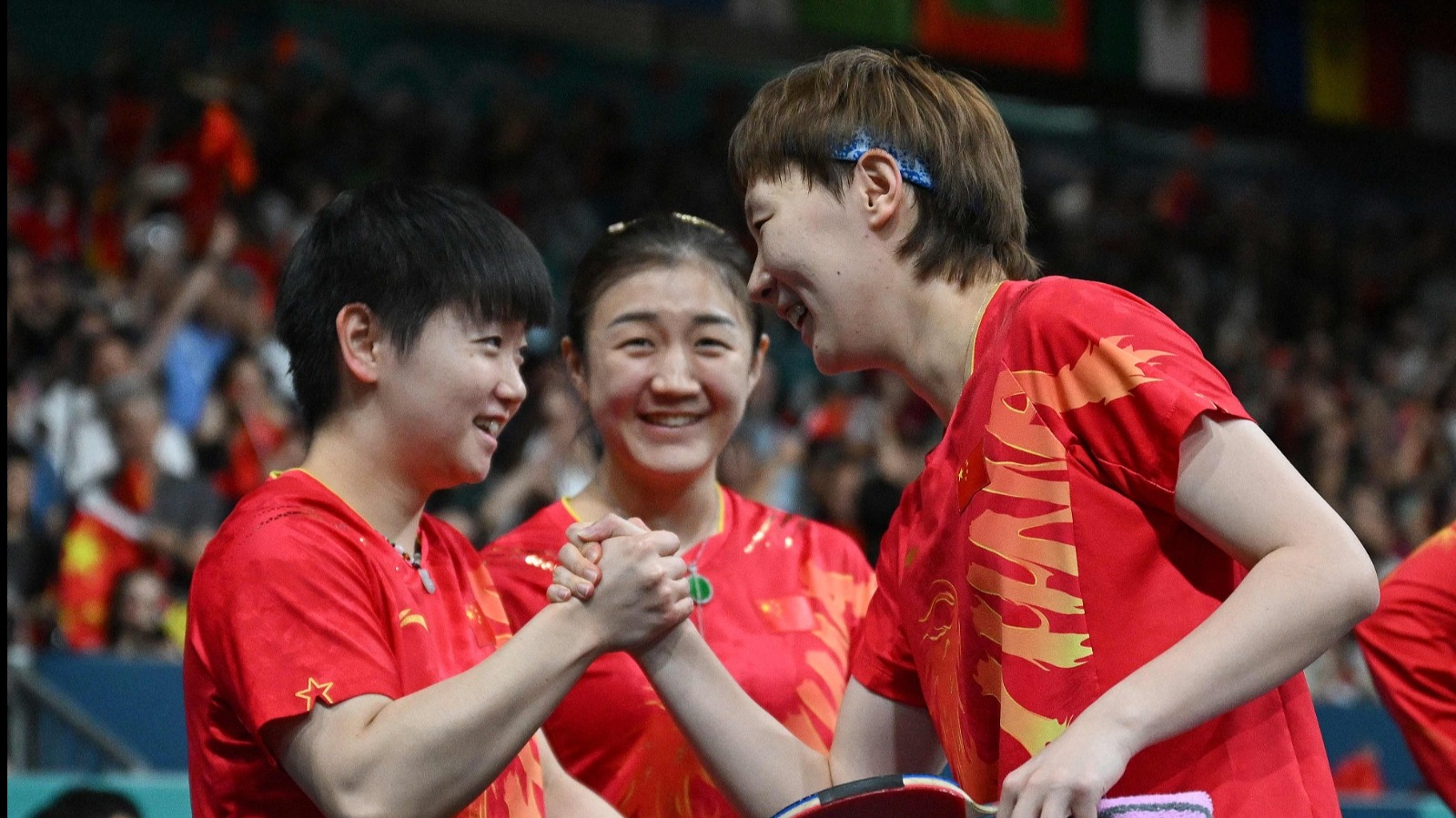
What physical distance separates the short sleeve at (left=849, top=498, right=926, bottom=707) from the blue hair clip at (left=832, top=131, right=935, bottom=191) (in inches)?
18.6

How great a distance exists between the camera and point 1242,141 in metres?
15.7

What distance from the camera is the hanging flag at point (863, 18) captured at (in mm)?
10500

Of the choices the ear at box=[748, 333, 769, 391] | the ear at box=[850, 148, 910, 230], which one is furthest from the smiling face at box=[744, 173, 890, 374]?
the ear at box=[748, 333, 769, 391]

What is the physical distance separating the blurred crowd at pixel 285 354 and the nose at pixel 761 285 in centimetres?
148

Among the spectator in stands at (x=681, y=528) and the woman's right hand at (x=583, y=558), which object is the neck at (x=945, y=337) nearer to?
the woman's right hand at (x=583, y=558)

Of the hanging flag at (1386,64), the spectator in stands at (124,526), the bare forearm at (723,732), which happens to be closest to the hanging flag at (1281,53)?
the hanging flag at (1386,64)

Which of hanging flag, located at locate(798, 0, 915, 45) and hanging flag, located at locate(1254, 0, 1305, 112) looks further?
hanging flag, located at locate(1254, 0, 1305, 112)

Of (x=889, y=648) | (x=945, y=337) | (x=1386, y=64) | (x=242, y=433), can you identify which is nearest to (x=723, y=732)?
(x=889, y=648)

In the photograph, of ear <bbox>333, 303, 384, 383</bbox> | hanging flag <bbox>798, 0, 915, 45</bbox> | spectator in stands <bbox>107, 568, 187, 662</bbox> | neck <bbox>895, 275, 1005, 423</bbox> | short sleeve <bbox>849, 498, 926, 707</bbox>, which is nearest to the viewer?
neck <bbox>895, 275, 1005, 423</bbox>

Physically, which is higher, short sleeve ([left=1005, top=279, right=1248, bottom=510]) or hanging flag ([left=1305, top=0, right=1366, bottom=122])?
hanging flag ([left=1305, top=0, right=1366, bottom=122])

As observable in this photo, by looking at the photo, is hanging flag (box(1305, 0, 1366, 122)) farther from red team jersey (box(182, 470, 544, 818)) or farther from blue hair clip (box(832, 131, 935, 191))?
red team jersey (box(182, 470, 544, 818))

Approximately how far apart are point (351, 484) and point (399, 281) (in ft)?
0.93

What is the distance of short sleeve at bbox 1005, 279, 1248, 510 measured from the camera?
5.34ft

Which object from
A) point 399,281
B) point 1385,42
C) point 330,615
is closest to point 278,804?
point 330,615
